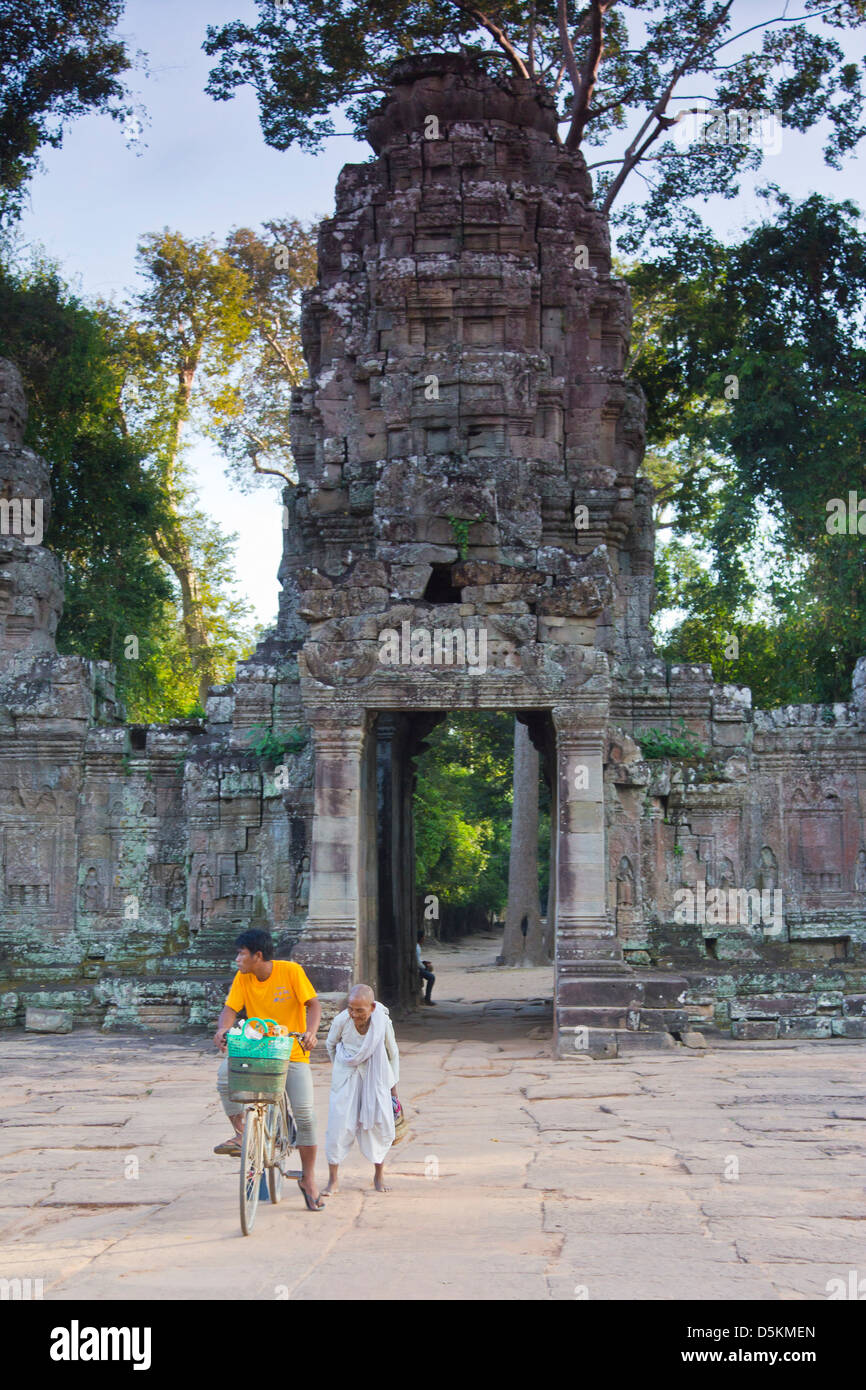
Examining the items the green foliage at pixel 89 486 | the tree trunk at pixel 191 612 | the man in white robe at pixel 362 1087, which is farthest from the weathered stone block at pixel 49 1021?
the tree trunk at pixel 191 612

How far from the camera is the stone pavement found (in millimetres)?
4969

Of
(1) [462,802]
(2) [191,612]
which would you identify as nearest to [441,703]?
(2) [191,612]

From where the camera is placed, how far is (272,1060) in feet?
20.1

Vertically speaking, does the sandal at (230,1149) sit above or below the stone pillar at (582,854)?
below

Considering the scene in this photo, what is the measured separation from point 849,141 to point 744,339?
11.0 ft

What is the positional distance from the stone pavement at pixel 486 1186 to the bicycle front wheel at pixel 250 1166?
0.12 metres

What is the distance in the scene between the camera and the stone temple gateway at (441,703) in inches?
460

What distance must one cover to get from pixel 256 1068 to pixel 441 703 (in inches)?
227

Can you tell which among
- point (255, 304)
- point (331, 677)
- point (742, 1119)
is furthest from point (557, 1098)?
point (255, 304)

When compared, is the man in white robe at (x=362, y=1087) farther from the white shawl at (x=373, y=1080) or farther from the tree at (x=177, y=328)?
the tree at (x=177, y=328)

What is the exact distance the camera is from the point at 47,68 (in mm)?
20969

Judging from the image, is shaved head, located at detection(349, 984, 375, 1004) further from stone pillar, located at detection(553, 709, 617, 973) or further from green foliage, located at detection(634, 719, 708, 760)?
green foliage, located at detection(634, 719, 708, 760)

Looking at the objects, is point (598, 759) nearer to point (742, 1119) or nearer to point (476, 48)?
point (742, 1119)
